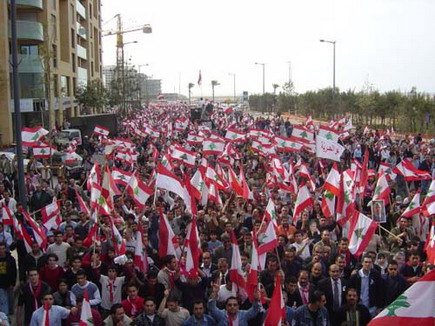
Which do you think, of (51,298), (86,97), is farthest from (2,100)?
(51,298)

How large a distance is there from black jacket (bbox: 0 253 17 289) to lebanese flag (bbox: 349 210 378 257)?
15.8ft

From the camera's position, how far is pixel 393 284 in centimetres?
813

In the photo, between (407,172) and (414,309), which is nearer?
(414,309)

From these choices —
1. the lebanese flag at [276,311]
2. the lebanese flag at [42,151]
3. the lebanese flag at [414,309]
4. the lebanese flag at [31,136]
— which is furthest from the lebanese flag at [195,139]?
the lebanese flag at [414,309]

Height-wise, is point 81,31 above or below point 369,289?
above

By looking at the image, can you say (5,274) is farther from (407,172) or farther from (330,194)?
(407,172)

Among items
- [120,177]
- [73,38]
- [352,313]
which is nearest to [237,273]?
[352,313]

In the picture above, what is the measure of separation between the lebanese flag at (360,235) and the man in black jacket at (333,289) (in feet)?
4.05

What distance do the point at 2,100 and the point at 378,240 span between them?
32.9 metres

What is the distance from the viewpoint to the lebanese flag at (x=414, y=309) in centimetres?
473

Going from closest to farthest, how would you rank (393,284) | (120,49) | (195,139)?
1. (393,284)
2. (195,139)
3. (120,49)

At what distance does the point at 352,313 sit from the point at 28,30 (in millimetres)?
38153

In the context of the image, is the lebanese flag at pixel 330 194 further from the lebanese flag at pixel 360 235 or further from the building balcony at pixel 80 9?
the building balcony at pixel 80 9

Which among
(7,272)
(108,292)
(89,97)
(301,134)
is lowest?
(108,292)
